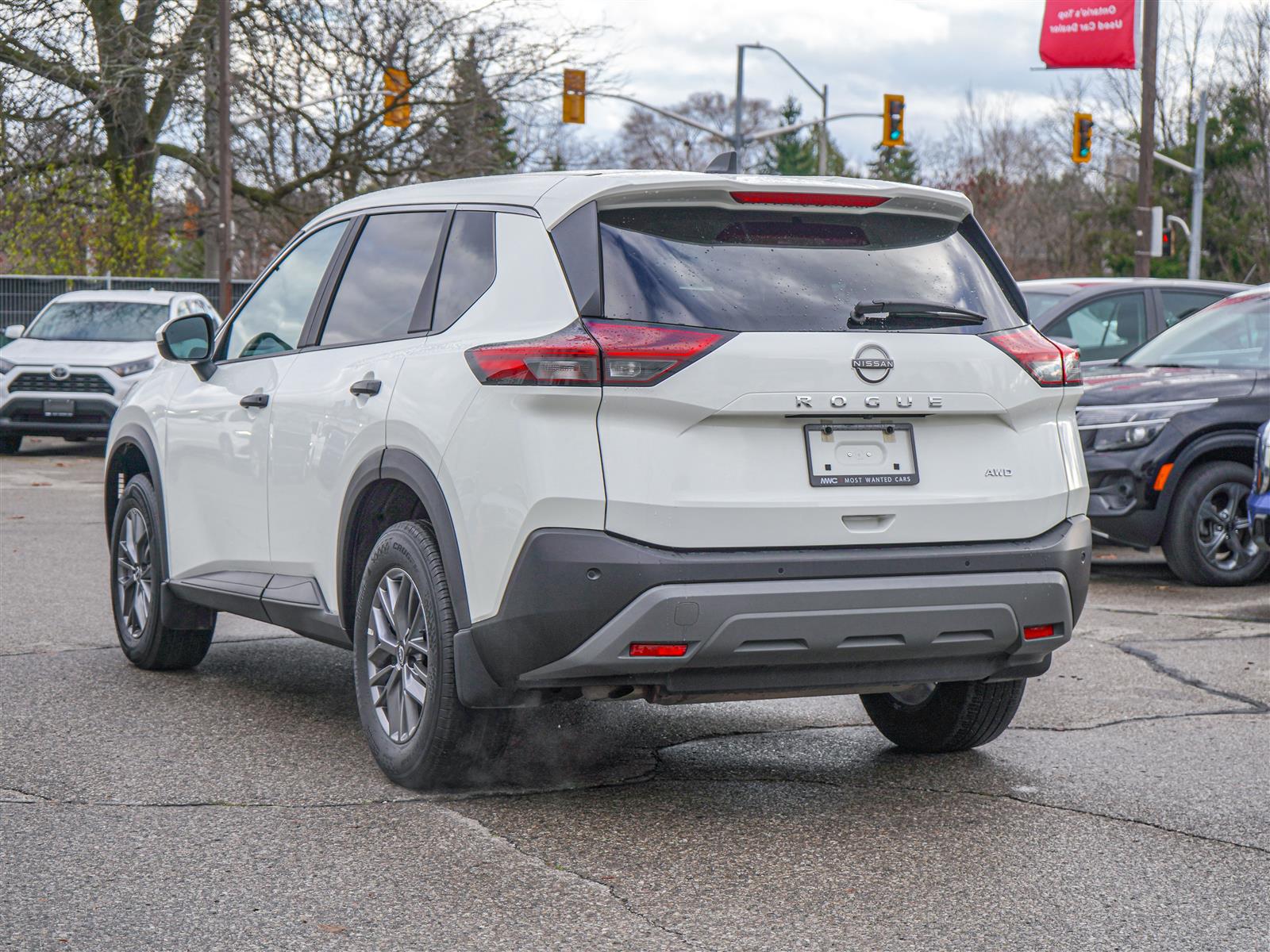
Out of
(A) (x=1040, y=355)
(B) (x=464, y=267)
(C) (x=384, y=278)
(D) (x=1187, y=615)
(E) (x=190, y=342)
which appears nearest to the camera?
(A) (x=1040, y=355)

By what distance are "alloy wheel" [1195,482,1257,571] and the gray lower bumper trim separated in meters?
5.65

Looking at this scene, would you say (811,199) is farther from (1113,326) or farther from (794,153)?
(794,153)

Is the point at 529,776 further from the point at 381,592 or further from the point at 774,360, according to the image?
the point at 774,360

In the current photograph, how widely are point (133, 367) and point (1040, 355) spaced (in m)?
14.9

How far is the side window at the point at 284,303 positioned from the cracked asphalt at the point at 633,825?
1.34 m

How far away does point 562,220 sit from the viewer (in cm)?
449

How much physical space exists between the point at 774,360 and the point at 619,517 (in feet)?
1.93

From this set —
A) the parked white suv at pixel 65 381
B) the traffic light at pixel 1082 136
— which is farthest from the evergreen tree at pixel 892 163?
the parked white suv at pixel 65 381

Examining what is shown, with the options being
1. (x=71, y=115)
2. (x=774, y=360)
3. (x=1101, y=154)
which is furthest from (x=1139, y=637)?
(x=1101, y=154)

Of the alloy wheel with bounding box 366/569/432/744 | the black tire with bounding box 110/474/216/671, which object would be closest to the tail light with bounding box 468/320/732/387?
the alloy wheel with bounding box 366/569/432/744

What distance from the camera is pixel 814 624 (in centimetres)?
427

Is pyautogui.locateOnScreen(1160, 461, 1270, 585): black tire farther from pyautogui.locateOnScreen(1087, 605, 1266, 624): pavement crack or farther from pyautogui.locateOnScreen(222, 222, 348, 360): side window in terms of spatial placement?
pyautogui.locateOnScreen(222, 222, 348, 360): side window

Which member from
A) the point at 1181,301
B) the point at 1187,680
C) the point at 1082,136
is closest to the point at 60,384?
the point at 1181,301

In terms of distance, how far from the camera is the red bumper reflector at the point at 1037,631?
15.0 ft
